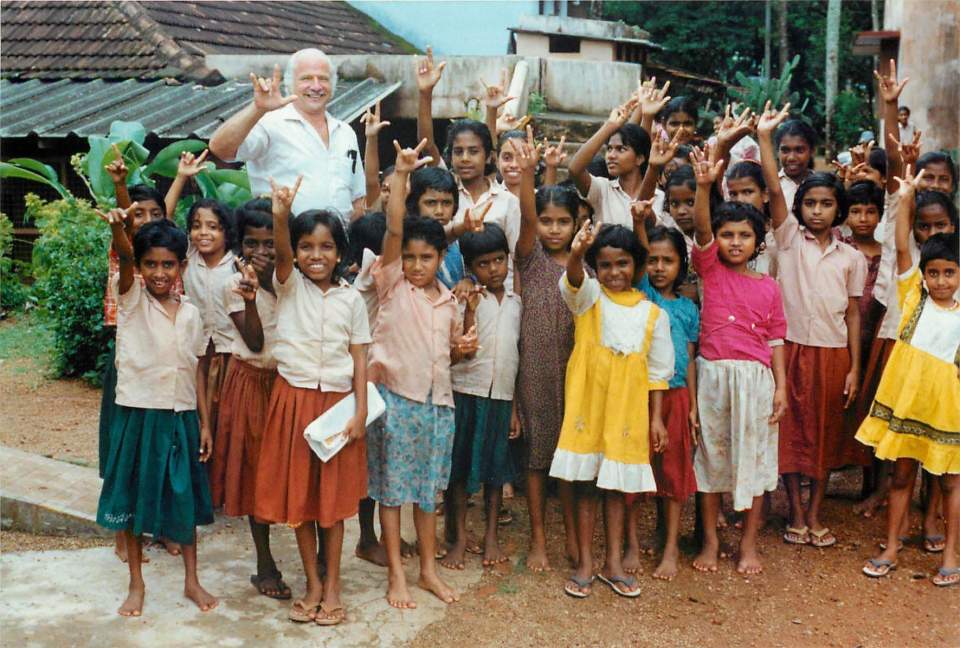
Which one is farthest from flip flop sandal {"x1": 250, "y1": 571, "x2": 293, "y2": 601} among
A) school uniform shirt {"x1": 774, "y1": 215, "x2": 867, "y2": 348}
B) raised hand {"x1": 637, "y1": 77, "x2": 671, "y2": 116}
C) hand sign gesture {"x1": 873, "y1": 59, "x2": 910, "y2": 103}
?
hand sign gesture {"x1": 873, "y1": 59, "x2": 910, "y2": 103}

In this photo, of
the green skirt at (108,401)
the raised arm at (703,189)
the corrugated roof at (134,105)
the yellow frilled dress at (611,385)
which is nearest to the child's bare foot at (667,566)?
the yellow frilled dress at (611,385)

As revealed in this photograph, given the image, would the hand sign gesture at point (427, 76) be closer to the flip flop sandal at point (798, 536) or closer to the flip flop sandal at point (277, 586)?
the flip flop sandal at point (277, 586)

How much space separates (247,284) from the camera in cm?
340

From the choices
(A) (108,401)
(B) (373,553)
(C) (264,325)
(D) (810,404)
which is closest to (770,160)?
(D) (810,404)

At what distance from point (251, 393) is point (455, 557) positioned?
3.59ft

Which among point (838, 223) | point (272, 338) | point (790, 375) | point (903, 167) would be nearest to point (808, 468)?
point (790, 375)

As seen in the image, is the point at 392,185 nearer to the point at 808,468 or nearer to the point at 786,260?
the point at 786,260

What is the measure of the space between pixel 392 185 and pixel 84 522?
2091 mm

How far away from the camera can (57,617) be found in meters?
3.40

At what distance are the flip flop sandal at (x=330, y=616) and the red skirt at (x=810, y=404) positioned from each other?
2.04 meters

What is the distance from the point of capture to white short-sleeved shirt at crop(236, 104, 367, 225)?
164 inches

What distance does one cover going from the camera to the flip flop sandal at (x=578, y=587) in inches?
147

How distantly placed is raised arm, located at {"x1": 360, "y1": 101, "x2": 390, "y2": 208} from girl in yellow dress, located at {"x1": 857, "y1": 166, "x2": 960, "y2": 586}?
2246 millimetres

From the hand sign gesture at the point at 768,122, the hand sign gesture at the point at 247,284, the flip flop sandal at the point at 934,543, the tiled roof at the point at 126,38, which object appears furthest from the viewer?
the tiled roof at the point at 126,38
